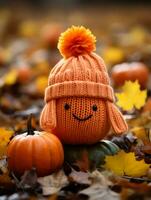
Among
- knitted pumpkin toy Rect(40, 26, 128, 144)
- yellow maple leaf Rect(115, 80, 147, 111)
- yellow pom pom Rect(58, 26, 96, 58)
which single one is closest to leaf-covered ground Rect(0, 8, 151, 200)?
yellow maple leaf Rect(115, 80, 147, 111)

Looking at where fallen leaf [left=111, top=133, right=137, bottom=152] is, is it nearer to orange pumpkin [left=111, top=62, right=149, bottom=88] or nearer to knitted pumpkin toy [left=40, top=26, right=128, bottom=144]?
knitted pumpkin toy [left=40, top=26, right=128, bottom=144]

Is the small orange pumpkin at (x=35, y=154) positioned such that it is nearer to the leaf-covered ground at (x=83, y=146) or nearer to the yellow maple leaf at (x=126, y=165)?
the leaf-covered ground at (x=83, y=146)

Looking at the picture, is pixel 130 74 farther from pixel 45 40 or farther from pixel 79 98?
pixel 45 40

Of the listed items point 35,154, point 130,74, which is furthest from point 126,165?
point 130,74

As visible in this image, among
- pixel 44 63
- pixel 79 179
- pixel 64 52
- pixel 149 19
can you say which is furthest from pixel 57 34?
pixel 79 179

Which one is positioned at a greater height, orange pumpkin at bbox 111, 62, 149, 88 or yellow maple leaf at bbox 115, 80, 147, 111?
orange pumpkin at bbox 111, 62, 149, 88

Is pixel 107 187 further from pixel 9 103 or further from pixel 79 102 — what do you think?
pixel 9 103
